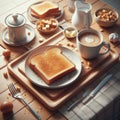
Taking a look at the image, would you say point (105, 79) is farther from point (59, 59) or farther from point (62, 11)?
point (62, 11)

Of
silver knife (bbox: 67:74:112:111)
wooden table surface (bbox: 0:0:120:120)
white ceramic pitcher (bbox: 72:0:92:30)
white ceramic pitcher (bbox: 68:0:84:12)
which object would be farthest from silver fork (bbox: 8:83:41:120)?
white ceramic pitcher (bbox: 68:0:84:12)

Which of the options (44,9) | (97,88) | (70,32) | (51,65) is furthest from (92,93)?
(44,9)

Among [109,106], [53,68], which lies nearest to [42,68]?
[53,68]

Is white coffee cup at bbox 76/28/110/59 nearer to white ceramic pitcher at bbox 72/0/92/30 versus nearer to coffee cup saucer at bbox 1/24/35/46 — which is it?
white ceramic pitcher at bbox 72/0/92/30

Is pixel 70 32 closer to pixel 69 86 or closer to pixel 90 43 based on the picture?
pixel 90 43

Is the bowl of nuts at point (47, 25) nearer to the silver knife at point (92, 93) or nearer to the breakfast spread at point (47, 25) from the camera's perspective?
the breakfast spread at point (47, 25)
